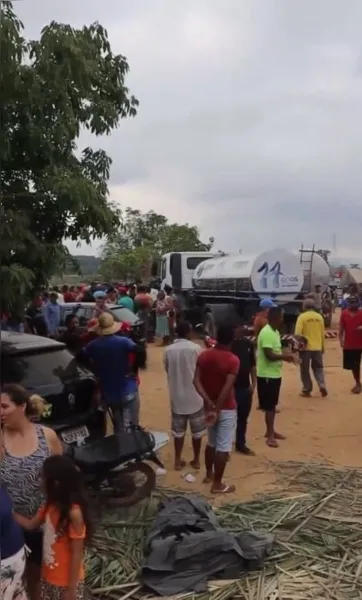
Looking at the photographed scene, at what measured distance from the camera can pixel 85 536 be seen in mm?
3270

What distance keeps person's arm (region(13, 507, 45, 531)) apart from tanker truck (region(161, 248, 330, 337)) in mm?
13779

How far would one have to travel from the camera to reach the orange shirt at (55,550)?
327 cm

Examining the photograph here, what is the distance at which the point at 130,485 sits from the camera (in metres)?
5.66

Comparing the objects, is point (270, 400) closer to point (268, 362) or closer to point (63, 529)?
point (268, 362)

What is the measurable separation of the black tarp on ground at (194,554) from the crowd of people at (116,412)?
3.35 feet

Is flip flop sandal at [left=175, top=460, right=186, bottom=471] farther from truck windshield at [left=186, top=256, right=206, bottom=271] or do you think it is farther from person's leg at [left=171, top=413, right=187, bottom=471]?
truck windshield at [left=186, top=256, right=206, bottom=271]

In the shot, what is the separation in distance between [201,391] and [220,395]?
0.68ft

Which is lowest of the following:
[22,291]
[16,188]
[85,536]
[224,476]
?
[224,476]

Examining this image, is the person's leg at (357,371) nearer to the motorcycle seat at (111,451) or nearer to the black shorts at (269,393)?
the black shorts at (269,393)

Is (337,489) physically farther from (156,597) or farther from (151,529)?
(156,597)

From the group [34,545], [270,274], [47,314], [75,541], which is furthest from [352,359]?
[75,541]

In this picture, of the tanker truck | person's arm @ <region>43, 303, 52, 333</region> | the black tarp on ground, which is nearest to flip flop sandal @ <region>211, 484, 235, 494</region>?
the black tarp on ground

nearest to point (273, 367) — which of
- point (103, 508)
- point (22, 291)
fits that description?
point (103, 508)

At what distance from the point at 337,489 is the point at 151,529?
194cm
